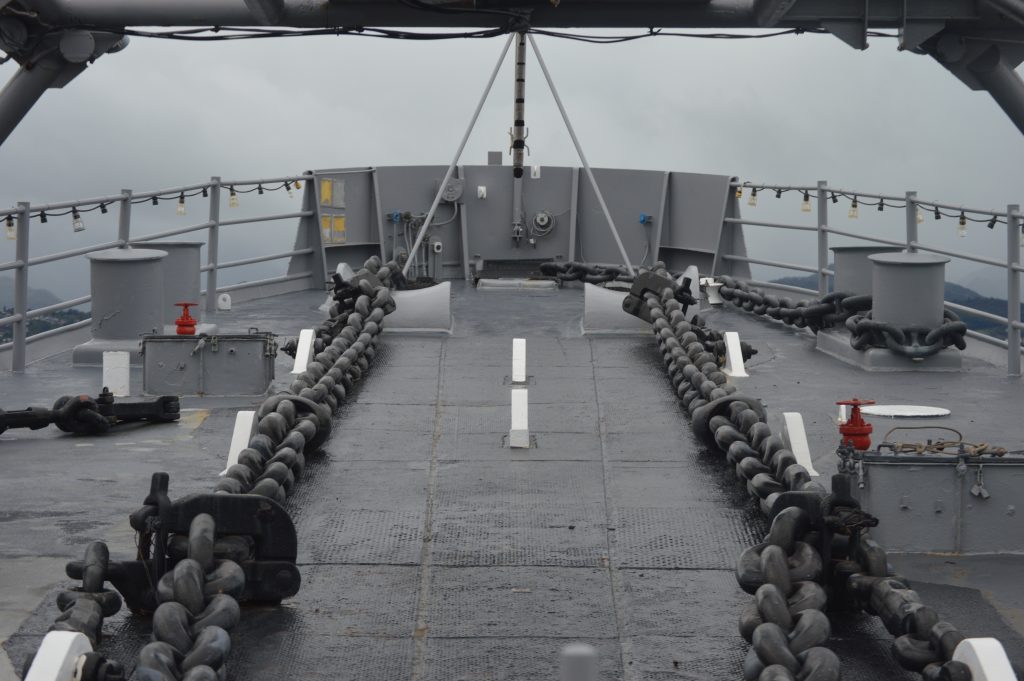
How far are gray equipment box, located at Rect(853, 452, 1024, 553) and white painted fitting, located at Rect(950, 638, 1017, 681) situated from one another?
1626 millimetres

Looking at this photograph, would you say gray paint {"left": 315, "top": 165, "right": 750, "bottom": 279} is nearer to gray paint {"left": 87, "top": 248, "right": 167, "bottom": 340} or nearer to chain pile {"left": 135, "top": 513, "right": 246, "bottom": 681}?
gray paint {"left": 87, "top": 248, "right": 167, "bottom": 340}

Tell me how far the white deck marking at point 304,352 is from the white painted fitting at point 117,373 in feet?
4.17

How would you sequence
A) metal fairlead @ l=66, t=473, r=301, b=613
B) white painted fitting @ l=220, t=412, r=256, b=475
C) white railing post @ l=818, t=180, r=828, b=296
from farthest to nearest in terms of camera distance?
white railing post @ l=818, t=180, r=828, b=296 → white painted fitting @ l=220, t=412, r=256, b=475 → metal fairlead @ l=66, t=473, r=301, b=613

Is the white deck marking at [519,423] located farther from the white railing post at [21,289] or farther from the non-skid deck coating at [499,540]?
the white railing post at [21,289]

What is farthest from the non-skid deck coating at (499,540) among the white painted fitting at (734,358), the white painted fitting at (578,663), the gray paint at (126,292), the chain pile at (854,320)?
the chain pile at (854,320)

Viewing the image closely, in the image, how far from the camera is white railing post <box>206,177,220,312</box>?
1248 centimetres

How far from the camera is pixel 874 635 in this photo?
4078 mm

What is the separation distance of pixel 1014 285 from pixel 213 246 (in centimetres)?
670

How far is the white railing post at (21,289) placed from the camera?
Result: 386 inches

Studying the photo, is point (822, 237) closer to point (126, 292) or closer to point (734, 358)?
point (734, 358)

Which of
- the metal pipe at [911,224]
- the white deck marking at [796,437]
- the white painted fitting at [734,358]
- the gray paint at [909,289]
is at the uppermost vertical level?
the metal pipe at [911,224]

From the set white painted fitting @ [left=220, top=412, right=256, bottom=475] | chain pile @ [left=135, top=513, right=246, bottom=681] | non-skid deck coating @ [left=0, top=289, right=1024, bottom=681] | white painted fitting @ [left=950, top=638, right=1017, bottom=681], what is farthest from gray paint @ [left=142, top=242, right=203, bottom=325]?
white painted fitting @ [left=950, top=638, right=1017, bottom=681]

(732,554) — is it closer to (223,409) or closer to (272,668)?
(272,668)

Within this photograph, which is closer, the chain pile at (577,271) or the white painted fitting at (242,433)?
the white painted fitting at (242,433)
